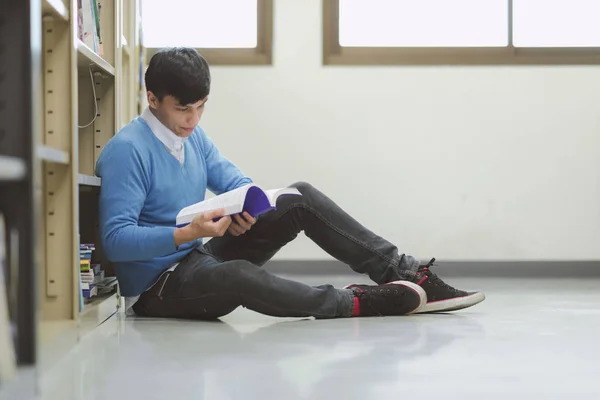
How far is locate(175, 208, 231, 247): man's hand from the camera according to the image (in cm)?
171

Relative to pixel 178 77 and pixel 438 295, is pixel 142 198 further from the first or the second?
pixel 438 295

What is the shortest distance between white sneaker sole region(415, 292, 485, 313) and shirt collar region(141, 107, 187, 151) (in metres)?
0.80

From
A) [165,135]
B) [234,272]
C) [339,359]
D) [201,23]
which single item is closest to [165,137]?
[165,135]

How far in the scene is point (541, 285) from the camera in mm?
3156

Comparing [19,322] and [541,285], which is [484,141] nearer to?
[541,285]

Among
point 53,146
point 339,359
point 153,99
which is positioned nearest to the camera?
point 339,359

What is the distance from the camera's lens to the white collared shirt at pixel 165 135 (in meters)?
1.95

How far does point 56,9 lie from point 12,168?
75 cm

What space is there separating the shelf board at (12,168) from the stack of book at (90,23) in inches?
50.4

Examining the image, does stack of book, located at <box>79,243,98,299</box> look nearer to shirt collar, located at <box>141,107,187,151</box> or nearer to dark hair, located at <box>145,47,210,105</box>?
shirt collar, located at <box>141,107,187,151</box>

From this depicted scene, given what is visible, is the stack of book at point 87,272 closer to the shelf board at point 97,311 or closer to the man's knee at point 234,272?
the shelf board at point 97,311

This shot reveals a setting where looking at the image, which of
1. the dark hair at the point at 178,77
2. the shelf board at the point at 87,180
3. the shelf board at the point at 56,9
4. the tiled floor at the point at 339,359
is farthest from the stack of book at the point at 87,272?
the shelf board at the point at 56,9

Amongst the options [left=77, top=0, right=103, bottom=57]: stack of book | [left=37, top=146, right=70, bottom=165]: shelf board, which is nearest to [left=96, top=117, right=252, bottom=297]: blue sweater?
[left=77, top=0, right=103, bottom=57]: stack of book

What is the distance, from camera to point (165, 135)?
76.9 inches
